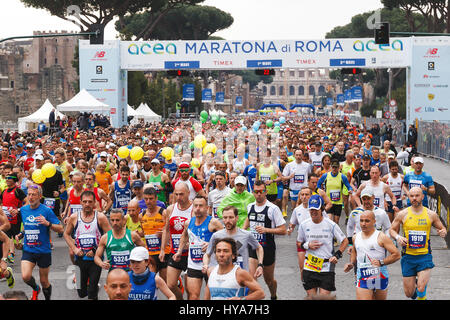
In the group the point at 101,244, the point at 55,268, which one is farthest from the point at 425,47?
the point at 101,244

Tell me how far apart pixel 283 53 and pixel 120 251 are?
29191mm

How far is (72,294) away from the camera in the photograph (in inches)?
386

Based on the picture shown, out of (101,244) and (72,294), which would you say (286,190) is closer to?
(72,294)

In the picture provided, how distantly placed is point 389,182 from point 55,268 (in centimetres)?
636

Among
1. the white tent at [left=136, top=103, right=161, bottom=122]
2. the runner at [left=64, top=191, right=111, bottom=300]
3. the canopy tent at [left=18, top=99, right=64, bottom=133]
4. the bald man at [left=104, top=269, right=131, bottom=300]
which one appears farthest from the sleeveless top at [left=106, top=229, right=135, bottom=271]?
the white tent at [left=136, top=103, right=161, bottom=122]

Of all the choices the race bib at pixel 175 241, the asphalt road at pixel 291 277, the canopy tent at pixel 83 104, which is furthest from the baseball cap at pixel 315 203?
the canopy tent at pixel 83 104

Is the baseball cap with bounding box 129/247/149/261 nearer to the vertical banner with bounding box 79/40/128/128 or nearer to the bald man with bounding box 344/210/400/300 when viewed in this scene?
the bald man with bounding box 344/210/400/300

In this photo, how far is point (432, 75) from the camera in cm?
3591

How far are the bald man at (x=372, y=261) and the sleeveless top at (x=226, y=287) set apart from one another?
2.15 m

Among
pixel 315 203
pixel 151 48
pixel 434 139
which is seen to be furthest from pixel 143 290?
pixel 151 48

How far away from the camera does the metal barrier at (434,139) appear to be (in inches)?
Answer: 1248

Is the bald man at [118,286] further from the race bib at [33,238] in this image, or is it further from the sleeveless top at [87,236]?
the race bib at [33,238]

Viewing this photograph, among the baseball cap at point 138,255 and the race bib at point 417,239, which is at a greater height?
the baseball cap at point 138,255
